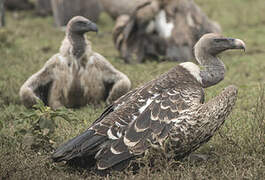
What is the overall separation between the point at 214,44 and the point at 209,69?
224 millimetres

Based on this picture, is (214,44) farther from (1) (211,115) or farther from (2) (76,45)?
(2) (76,45)

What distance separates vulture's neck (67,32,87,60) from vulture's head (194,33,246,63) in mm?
1926

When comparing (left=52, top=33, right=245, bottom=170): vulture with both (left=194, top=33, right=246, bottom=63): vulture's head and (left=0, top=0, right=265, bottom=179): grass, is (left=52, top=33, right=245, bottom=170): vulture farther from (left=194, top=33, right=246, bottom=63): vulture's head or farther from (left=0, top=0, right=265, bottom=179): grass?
(left=194, top=33, right=246, bottom=63): vulture's head

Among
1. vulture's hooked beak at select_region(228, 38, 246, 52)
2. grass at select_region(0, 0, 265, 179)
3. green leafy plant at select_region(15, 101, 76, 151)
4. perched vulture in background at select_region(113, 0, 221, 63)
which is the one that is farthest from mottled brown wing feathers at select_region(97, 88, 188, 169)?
perched vulture in background at select_region(113, 0, 221, 63)

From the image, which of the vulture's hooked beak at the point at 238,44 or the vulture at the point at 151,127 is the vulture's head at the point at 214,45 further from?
the vulture at the point at 151,127

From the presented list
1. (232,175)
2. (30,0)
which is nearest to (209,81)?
(232,175)

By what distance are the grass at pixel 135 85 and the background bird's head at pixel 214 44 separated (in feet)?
1.61

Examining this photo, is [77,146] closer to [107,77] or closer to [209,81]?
[209,81]

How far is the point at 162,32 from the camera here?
9.19m

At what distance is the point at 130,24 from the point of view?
9.11 meters

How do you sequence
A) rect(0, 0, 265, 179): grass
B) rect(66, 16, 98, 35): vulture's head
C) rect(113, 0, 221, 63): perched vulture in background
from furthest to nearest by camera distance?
rect(113, 0, 221, 63): perched vulture in background < rect(66, 16, 98, 35): vulture's head < rect(0, 0, 265, 179): grass

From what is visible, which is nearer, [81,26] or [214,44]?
[214,44]

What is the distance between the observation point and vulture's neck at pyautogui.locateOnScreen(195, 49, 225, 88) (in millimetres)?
4785

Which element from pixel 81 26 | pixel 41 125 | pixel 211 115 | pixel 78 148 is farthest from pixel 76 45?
pixel 211 115
